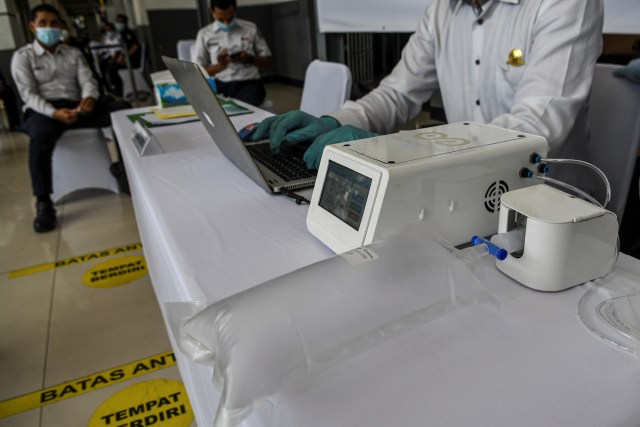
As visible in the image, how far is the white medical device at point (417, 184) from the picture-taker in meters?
0.56

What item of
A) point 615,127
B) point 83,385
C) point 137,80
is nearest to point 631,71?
point 615,127

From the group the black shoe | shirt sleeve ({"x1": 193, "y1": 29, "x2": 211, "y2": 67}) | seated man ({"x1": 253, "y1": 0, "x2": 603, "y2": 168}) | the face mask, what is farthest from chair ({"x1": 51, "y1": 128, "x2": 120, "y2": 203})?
seated man ({"x1": 253, "y1": 0, "x2": 603, "y2": 168})

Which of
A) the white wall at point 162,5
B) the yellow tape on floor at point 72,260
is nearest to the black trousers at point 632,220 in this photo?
the yellow tape on floor at point 72,260

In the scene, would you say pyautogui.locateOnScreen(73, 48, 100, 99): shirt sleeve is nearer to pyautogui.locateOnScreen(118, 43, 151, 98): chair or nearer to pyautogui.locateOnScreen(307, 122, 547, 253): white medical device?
pyautogui.locateOnScreen(307, 122, 547, 253): white medical device

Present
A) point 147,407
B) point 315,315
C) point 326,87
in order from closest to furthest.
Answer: point 315,315
point 147,407
point 326,87

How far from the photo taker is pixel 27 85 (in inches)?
105

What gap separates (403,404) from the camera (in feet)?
1.30

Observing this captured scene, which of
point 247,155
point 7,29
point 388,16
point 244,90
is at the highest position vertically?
point 7,29

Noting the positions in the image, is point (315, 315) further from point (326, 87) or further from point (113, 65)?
point (113, 65)

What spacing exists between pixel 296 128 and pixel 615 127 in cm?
79

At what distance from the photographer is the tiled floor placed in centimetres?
130

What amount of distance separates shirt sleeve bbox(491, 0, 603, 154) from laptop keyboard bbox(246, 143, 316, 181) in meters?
0.43

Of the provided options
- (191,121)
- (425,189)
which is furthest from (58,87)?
(425,189)

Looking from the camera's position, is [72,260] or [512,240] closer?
[512,240]
